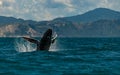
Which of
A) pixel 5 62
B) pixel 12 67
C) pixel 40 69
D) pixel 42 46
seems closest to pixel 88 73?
pixel 40 69

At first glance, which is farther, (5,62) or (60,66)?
(5,62)

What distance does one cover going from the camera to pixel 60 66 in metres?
34.1

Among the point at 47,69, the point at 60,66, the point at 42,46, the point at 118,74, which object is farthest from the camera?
the point at 42,46

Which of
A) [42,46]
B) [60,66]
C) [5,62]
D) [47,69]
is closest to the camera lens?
[47,69]

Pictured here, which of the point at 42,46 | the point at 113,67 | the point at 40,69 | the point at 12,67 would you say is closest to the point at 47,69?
the point at 40,69

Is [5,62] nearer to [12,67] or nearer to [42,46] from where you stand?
[12,67]

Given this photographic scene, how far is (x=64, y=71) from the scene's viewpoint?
30.7 metres

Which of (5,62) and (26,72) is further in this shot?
(5,62)

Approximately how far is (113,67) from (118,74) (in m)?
4.09

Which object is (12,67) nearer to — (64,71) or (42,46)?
(64,71)

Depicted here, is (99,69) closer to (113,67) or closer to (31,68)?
(113,67)

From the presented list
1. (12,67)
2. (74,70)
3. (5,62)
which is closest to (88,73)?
(74,70)

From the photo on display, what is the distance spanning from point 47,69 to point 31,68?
1.26 metres

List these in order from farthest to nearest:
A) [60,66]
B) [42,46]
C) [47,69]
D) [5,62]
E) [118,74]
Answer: [42,46]
[5,62]
[60,66]
[47,69]
[118,74]
